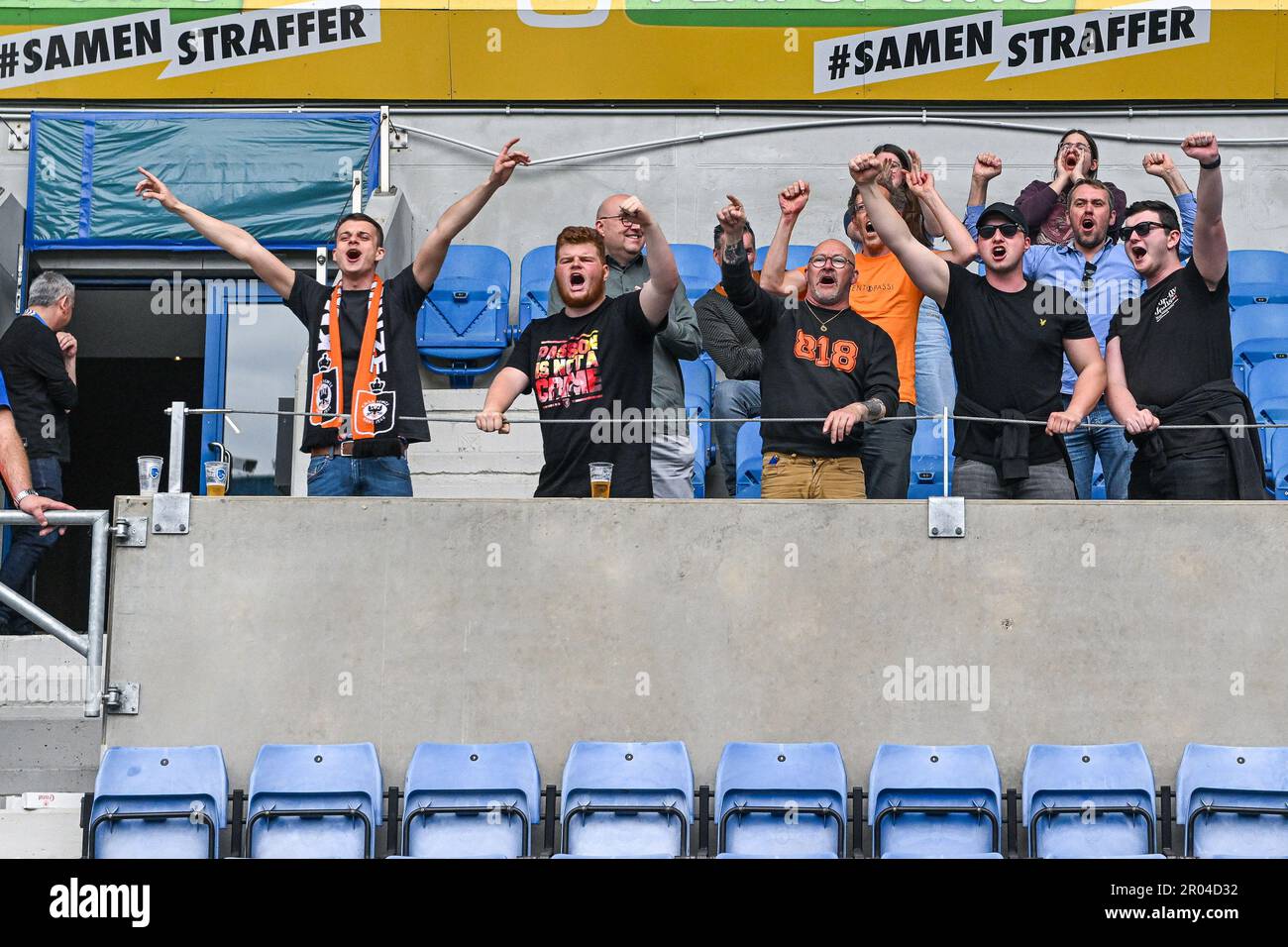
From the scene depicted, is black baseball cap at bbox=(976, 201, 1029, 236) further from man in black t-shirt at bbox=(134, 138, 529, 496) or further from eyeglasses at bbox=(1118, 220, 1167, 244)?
man in black t-shirt at bbox=(134, 138, 529, 496)

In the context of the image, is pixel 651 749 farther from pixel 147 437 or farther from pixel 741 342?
pixel 147 437

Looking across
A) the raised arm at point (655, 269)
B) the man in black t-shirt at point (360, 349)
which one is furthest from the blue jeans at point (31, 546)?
the raised arm at point (655, 269)

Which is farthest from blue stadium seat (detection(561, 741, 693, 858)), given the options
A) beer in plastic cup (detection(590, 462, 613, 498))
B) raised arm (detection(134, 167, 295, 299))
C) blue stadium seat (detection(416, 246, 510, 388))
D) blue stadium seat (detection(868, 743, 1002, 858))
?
blue stadium seat (detection(416, 246, 510, 388))

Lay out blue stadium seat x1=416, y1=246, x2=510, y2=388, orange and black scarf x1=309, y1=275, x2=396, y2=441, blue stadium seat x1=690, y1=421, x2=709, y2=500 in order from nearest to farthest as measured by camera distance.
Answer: orange and black scarf x1=309, y1=275, x2=396, y2=441 → blue stadium seat x1=690, y1=421, x2=709, y2=500 → blue stadium seat x1=416, y1=246, x2=510, y2=388

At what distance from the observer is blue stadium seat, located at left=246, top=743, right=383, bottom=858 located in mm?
7371

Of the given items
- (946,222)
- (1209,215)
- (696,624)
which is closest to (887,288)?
(946,222)

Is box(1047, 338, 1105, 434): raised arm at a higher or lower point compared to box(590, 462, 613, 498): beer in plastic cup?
higher

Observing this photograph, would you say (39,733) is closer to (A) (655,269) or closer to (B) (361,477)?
(B) (361,477)

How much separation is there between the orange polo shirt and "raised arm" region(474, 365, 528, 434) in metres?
1.74

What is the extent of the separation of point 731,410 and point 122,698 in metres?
3.27

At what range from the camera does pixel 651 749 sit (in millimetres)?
7641

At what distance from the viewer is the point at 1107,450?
8.42 metres

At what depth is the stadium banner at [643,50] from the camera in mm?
12508

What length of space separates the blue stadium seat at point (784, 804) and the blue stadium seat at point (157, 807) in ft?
7.08
